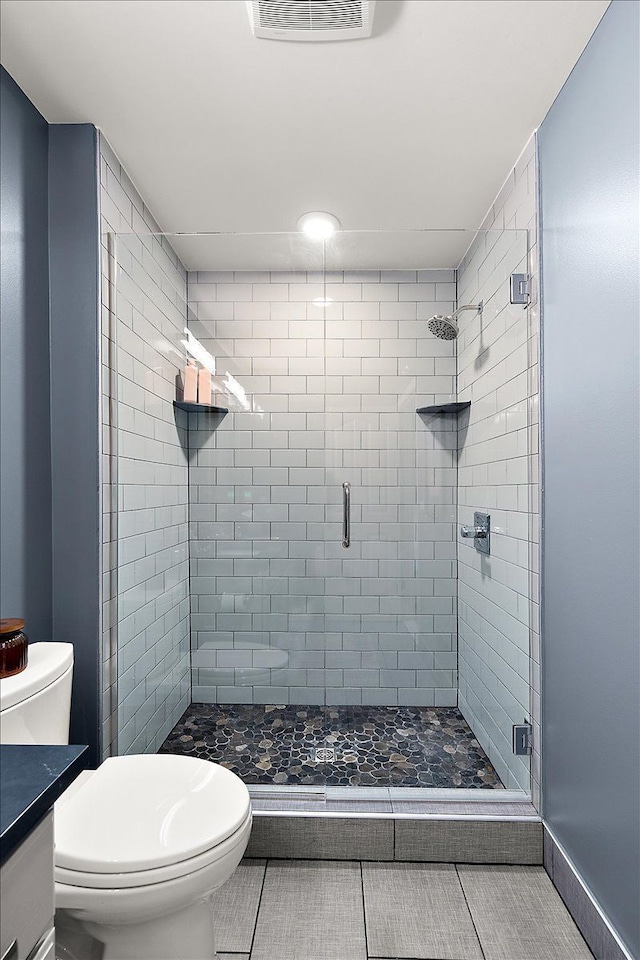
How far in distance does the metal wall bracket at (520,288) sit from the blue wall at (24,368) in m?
1.59

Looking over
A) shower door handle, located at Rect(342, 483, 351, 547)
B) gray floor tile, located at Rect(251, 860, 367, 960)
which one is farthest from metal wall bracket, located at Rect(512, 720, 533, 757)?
shower door handle, located at Rect(342, 483, 351, 547)

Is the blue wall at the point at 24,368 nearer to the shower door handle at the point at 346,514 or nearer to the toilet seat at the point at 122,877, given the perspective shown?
the toilet seat at the point at 122,877

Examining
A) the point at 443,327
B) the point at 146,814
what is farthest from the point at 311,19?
the point at 146,814

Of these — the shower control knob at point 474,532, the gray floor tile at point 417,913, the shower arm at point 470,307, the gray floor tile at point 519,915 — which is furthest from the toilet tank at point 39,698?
the shower arm at point 470,307

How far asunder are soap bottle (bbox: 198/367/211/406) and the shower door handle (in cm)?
59

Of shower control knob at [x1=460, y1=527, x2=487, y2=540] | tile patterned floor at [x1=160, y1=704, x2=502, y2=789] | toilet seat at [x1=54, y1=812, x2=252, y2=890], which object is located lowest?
tile patterned floor at [x1=160, y1=704, x2=502, y2=789]

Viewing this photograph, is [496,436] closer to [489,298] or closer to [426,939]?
[489,298]

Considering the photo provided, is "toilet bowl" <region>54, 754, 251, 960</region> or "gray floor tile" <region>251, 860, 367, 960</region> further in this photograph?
"gray floor tile" <region>251, 860, 367, 960</region>

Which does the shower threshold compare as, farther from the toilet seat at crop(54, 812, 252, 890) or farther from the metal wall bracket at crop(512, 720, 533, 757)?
the toilet seat at crop(54, 812, 252, 890)

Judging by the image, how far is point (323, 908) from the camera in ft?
5.70

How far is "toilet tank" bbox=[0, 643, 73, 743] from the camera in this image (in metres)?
1.46

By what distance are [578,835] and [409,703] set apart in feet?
2.31

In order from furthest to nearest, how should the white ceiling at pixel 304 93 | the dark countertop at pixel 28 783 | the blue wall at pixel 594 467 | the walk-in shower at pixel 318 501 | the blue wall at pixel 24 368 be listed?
the walk-in shower at pixel 318 501, the blue wall at pixel 24 368, the white ceiling at pixel 304 93, the blue wall at pixel 594 467, the dark countertop at pixel 28 783

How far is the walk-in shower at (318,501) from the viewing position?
2.16 meters
